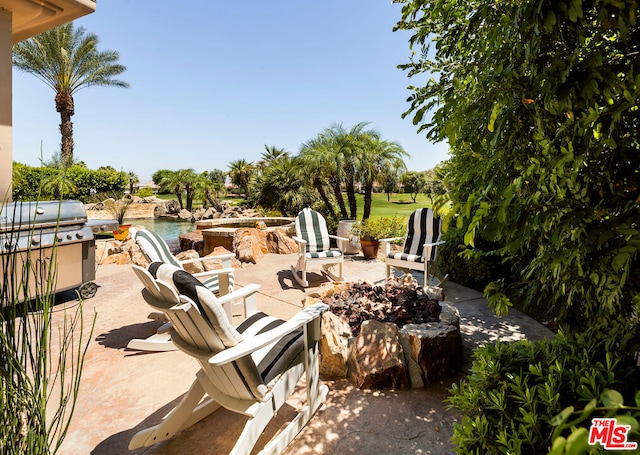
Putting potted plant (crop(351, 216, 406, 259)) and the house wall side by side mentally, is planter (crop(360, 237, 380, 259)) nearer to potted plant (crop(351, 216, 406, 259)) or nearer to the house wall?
potted plant (crop(351, 216, 406, 259))

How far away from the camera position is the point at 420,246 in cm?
527

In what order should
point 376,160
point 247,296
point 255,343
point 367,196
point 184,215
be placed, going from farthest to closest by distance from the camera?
point 184,215 → point 367,196 → point 376,160 → point 247,296 → point 255,343

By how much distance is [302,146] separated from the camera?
1195 centimetres

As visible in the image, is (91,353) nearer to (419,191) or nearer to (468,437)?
(468,437)

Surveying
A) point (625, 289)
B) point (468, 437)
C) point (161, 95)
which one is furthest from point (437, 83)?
point (161, 95)

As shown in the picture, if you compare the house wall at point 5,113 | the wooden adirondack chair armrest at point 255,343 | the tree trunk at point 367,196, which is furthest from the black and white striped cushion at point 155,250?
the tree trunk at point 367,196

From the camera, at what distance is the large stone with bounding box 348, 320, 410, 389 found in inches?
98.5

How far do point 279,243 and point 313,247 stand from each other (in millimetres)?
2102

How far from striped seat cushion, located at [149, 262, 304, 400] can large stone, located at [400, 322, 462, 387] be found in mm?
1032

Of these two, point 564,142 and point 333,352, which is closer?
point 564,142

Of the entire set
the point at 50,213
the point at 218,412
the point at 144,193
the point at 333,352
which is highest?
the point at 144,193

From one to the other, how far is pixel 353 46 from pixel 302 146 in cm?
384

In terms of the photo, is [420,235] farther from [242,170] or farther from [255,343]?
[242,170]

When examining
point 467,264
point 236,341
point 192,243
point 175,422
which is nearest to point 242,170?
point 192,243
